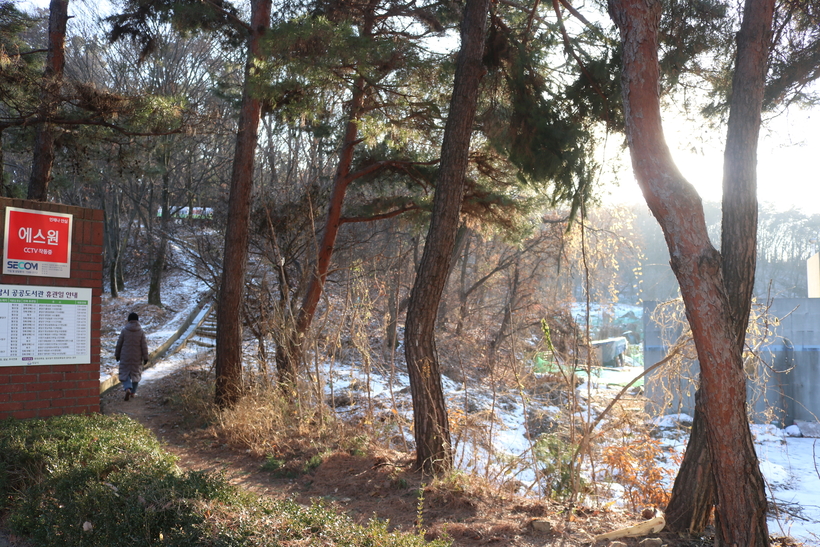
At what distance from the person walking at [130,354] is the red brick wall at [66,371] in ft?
15.6


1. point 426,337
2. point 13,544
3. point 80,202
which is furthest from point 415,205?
point 80,202

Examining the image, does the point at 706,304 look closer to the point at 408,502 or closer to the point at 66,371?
the point at 408,502

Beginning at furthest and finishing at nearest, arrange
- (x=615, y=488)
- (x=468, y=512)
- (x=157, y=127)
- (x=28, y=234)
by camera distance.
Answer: (x=157, y=127) < (x=615, y=488) < (x=28, y=234) < (x=468, y=512)

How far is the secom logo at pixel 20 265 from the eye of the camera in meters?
5.96

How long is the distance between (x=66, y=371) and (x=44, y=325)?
21.5 inches

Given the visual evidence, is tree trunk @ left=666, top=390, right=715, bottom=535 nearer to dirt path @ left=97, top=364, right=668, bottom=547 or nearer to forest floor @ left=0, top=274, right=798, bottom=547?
forest floor @ left=0, top=274, right=798, bottom=547

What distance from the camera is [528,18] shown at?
26.0 feet

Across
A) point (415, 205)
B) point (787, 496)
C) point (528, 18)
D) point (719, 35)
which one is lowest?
point (787, 496)

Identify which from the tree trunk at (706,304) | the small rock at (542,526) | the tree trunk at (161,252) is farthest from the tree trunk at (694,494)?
the tree trunk at (161,252)

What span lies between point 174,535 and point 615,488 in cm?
630

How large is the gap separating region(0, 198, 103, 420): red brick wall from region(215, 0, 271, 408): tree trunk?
316 cm

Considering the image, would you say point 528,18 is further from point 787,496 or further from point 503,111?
point 787,496

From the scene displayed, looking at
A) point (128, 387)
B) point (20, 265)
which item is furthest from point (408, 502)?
point (128, 387)

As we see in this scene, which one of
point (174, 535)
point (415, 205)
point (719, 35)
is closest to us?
point (174, 535)
